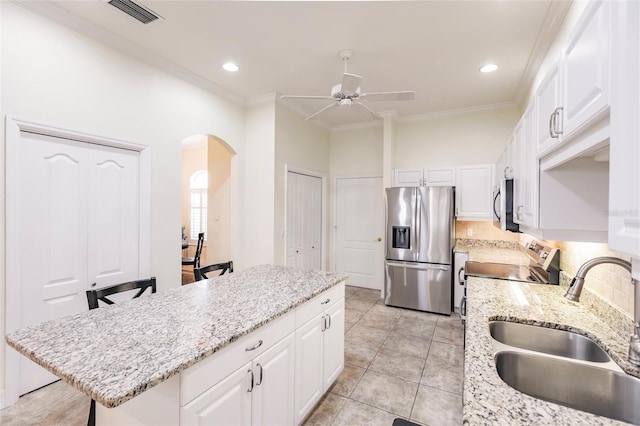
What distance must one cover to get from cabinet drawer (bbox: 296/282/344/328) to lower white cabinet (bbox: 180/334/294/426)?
14cm

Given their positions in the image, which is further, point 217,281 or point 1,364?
point 217,281

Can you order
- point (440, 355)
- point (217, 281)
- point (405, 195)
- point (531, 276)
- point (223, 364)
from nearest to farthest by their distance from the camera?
point (223, 364), point (217, 281), point (531, 276), point (440, 355), point (405, 195)

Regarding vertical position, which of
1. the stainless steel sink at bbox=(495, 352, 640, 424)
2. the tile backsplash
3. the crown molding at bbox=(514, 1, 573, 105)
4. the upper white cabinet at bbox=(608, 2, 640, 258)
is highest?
the crown molding at bbox=(514, 1, 573, 105)

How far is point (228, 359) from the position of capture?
1.32 meters

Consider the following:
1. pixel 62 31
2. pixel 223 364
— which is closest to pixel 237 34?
pixel 62 31

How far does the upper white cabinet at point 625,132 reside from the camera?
2.20 ft

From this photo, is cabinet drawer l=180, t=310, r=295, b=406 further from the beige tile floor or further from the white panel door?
the white panel door

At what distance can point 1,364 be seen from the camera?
6.95 feet

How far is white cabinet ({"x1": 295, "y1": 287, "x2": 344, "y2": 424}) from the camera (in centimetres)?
188

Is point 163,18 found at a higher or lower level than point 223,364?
higher

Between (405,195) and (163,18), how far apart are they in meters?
3.38

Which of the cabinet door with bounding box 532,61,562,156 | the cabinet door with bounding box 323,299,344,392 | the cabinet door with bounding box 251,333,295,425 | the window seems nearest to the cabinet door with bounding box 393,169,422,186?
the cabinet door with bounding box 323,299,344,392

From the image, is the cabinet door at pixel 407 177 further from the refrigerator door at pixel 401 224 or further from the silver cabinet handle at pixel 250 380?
the silver cabinet handle at pixel 250 380

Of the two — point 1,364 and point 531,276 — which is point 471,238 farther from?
point 1,364
